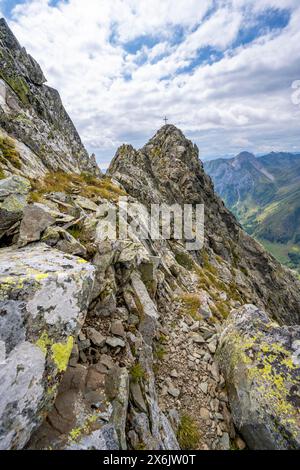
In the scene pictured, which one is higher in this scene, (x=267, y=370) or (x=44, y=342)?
(x=44, y=342)

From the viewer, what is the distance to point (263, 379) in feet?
33.8

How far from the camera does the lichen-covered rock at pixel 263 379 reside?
9086 millimetres

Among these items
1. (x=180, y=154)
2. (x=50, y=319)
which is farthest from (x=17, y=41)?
(x=50, y=319)

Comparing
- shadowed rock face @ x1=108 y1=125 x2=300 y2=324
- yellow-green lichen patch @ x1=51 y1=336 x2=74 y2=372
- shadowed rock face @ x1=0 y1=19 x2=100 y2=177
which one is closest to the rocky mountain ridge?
yellow-green lichen patch @ x1=51 y1=336 x2=74 y2=372

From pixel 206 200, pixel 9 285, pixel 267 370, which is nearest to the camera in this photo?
pixel 9 285

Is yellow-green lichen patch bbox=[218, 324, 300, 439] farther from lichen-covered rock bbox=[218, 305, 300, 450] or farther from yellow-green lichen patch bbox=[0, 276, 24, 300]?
yellow-green lichen patch bbox=[0, 276, 24, 300]

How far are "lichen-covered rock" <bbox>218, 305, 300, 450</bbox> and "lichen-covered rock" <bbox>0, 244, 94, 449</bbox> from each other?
7.64 m

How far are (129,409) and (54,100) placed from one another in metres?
72.0

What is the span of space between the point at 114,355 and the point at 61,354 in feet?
9.57

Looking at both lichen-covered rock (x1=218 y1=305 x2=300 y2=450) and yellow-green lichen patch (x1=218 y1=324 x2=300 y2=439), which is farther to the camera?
yellow-green lichen patch (x1=218 y1=324 x2=300 y2=439)

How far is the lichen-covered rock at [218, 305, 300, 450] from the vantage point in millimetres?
9086

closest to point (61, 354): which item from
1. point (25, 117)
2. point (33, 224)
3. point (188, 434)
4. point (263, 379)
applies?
point (188, 434)

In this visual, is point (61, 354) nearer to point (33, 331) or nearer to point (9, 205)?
point (33, 331)

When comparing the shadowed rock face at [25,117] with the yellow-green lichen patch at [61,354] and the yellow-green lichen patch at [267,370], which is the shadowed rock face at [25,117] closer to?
the yellow-green lichen patch at [61,354]
